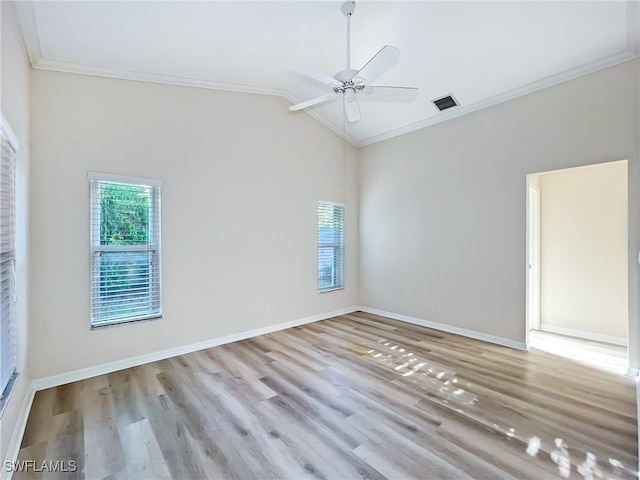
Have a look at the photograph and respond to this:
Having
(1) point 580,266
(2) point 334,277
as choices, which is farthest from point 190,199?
(1) point 580,266

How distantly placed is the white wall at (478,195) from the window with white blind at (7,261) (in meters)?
4.66

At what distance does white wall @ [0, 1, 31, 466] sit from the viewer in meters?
1.93

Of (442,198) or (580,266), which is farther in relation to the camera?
(442,198)

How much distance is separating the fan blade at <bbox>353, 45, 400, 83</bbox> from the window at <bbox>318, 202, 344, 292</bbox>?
2.77 meters

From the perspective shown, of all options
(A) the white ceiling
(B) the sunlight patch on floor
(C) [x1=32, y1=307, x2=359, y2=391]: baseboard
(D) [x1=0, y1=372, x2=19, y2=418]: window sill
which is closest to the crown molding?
(A) the white ceiling

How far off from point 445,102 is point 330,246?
2.86 meters

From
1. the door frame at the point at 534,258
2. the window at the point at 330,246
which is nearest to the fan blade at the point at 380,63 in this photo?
the window at the point at 330,246

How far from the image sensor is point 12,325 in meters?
2.18

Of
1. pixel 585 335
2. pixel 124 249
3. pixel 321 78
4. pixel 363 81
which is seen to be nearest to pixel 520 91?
pixel 363 81

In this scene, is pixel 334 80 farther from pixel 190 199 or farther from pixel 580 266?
pixel 580 266

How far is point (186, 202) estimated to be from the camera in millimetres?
3689

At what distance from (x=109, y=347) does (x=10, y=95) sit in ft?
7.98

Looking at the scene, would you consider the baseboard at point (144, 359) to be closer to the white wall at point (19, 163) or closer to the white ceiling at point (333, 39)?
the white wall at point (19, 163)

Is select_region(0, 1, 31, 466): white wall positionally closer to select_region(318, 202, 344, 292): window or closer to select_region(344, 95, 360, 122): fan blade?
select_region(344, 95, 360, 122): fan blade
